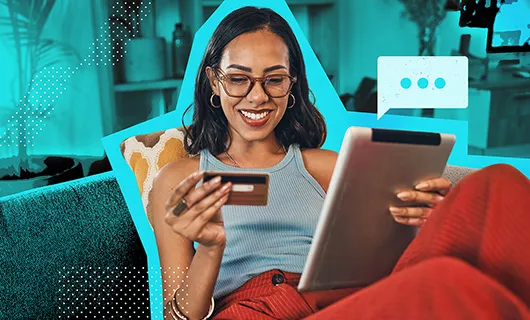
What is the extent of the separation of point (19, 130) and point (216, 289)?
0.53m

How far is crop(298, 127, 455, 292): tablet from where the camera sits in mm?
879

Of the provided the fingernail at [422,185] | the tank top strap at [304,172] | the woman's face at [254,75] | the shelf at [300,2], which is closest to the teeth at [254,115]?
the woman's face at [254,75]

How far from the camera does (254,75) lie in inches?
40.3

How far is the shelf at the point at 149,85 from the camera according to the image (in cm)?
108

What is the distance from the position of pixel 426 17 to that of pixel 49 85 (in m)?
0.83

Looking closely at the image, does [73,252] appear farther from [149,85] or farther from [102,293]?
[149,85]

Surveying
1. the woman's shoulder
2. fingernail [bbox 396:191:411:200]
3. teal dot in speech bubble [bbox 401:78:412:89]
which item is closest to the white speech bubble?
teal dot in speech bubble [bbox 401:78:412:89]

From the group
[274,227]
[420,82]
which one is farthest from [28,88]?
[420,82]

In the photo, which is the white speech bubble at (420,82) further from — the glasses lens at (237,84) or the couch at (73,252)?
the glasses lens at (237,84)

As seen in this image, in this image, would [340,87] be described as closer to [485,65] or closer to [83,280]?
[485,65]

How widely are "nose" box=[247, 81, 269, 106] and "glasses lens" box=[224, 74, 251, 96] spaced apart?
0.5 inches

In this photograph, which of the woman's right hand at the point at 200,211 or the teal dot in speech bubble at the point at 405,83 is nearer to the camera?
the woman's right hand at the point at 200,211

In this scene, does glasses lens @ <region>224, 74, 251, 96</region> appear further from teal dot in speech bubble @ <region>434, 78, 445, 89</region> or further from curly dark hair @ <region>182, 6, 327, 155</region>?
teal dot in speech bubble @ <region>434, 78, 445, 89</region>

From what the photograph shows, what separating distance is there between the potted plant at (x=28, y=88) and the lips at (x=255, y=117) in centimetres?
37
